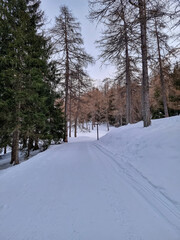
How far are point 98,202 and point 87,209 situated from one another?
0.24 m

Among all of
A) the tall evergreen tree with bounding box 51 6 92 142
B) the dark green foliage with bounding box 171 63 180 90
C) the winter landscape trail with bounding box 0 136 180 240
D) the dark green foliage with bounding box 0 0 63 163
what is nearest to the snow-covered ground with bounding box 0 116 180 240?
the winter landscape trail with bounding box 0 136 180 240

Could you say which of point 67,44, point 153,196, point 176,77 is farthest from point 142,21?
point 176,77

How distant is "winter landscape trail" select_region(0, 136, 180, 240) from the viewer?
58.3 inches

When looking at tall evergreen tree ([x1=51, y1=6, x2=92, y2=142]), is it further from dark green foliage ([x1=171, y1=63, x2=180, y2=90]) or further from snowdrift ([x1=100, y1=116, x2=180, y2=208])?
dark green foliage ([x1=171, y1=63, x2=180, y2=90])

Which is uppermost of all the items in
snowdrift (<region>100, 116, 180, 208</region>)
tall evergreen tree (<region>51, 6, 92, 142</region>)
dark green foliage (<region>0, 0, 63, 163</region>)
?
tall evergreen tree (<region>51, 6, 92, 142</region>)

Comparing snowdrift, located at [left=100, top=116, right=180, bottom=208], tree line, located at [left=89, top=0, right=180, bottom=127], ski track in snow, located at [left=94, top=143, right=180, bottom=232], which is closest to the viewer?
ski track in snow, located at [left=94, top=143, right=180, bottom=232]

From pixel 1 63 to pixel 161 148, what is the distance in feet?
24.7

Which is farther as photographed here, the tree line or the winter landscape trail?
the tree line

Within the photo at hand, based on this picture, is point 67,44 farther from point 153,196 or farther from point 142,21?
point 153,196

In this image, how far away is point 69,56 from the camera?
438 inches

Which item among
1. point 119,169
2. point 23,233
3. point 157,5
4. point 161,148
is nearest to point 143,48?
point 157,5

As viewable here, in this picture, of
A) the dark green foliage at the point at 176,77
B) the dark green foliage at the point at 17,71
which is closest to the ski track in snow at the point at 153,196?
the dark green foliage at the point at 17,71

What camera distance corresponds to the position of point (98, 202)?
2.05m

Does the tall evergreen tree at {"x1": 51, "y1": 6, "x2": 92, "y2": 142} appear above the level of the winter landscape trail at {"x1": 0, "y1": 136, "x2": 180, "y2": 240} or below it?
above
